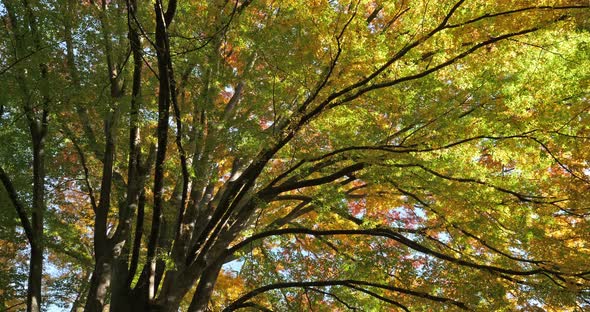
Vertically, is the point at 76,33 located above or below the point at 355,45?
above

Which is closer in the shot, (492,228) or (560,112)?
(560,112)

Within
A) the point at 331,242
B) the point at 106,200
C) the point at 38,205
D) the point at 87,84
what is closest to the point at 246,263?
the point at 331,242

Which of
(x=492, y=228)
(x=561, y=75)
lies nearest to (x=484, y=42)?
(x=561, y=75)

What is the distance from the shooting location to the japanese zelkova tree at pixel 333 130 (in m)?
4.05

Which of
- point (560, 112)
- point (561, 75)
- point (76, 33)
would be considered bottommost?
point (560, 112)

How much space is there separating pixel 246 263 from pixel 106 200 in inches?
105

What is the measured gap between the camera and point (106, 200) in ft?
19.2

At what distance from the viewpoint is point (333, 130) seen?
5.23m

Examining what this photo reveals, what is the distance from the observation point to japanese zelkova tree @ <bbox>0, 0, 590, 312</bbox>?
405 centimetres

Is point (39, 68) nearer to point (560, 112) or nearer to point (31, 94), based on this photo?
point (31, 94)

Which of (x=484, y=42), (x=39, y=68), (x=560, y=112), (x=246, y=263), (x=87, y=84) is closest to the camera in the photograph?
(x=484, y=42)

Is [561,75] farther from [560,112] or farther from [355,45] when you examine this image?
[355,45]

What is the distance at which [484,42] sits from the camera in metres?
3.73

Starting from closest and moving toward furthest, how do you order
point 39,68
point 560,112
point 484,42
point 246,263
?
point 484,42 < point 560,112 < point 39,68 < point 246,263
